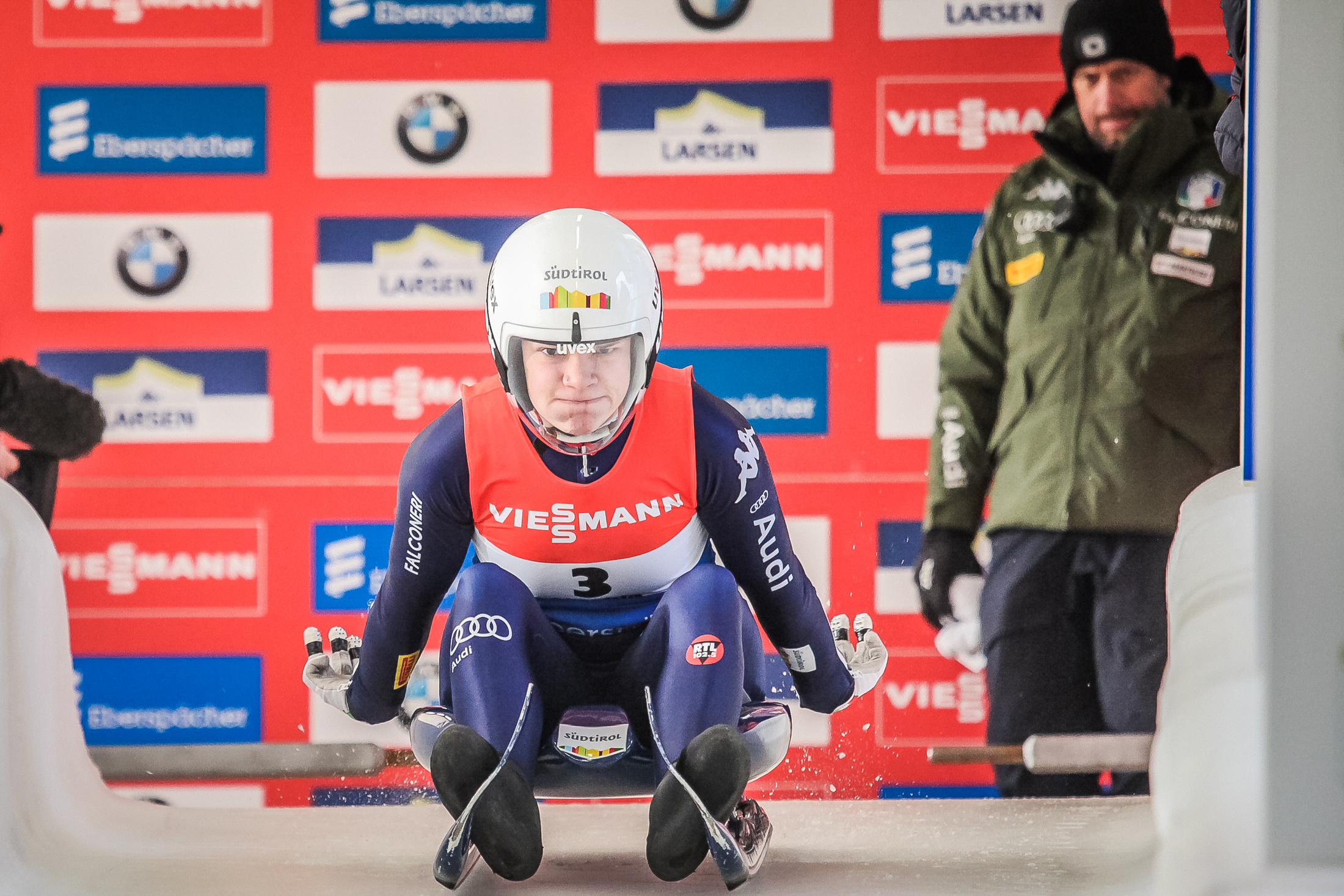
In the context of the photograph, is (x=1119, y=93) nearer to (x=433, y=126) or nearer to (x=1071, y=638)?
(x=1071, y=638)

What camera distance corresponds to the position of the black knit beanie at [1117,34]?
290 cm

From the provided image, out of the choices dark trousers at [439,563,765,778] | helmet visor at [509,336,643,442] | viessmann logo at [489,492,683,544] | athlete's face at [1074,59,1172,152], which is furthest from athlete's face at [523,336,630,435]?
athlete's face at [1074,59,1172,152]

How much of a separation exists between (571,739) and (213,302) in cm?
191

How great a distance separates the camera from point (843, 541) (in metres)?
3.16

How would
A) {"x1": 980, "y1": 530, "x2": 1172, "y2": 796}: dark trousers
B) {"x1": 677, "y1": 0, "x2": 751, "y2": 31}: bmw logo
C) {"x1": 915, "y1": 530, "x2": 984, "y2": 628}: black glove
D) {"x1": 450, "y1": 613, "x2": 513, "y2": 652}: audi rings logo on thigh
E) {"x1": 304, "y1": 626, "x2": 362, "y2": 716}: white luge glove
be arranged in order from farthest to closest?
{"x1": 677, "y1": 0, "x2": 751, "y2": 31}: bmw logo
{"x1": 915, "y1": 530, "x2": 984, "y2": 628}: black glove
{"x1": 980, "y1": 530, "x2": 1172, "y2": 796}: dark trousers
{"x1": 304, "y1": 626, "x2": 362, "y2": 716}: white luge glove
{"x1": 450, "y1": 613, "x2": 513, "y2": 652}: audi rings logo on thigh

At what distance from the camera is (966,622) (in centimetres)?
302

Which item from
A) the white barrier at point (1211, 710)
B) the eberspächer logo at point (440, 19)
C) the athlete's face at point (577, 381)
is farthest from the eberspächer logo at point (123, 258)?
the white barrier at point (1211, 710)

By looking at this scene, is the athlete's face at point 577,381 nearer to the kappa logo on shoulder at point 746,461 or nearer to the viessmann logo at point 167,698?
the kappa logo on shoulder at point 746,461

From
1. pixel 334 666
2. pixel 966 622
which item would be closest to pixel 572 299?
pixel 334 666

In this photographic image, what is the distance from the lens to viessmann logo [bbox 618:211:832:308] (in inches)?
124

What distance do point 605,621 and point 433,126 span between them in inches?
67.1

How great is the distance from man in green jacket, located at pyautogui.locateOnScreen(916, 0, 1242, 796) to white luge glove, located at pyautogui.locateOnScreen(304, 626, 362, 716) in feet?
4.85

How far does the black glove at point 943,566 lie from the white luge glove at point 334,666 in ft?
4.73

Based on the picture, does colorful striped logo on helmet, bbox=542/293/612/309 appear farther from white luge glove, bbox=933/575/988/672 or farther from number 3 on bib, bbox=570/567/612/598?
white luge glove, bbox=933/575/988/672
